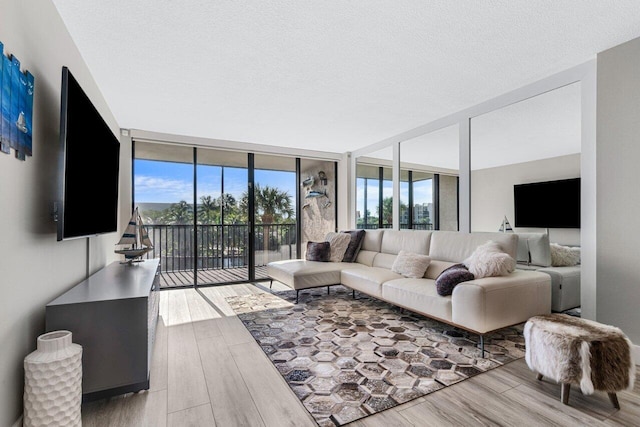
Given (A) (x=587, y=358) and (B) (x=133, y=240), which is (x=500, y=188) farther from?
(B) (x=133, y=240)

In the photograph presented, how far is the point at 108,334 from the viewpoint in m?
1.71

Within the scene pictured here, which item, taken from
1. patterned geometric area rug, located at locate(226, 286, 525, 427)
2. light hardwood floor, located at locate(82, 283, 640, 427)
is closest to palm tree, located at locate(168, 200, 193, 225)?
patterned geometric area rug, located at locate(226, 286, 525, 427)

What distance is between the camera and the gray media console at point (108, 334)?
165cm

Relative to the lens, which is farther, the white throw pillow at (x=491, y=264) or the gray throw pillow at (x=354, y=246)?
the gray throw pillow at (x=354, y=246)

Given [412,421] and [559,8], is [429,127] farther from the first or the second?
[412,421]

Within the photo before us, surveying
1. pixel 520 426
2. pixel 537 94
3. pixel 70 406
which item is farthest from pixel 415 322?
pixel 70 406

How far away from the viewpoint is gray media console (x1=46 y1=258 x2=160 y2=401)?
64.9 inches

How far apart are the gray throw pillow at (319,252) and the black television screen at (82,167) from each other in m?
2.62

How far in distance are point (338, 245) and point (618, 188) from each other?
317 centimetres

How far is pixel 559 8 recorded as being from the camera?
1.90 metres

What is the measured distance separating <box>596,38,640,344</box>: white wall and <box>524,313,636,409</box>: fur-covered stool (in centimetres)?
80

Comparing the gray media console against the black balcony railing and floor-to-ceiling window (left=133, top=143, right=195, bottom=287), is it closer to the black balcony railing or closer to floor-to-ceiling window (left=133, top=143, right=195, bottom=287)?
floor-to-ceiling window (left=133, top=143, right=195, bottom=287)

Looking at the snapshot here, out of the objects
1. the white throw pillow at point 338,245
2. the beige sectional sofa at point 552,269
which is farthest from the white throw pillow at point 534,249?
the white throw pillow at point 338,245

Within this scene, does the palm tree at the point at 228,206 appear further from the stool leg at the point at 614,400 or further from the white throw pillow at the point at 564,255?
the stool leg at the point at 614,400
